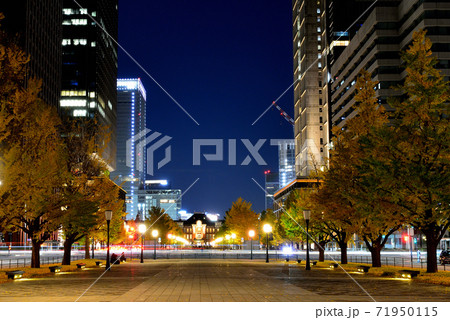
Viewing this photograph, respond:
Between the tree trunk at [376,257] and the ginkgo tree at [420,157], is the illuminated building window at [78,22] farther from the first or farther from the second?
the ginkgo tree at [420,157]

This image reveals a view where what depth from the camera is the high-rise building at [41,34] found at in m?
125

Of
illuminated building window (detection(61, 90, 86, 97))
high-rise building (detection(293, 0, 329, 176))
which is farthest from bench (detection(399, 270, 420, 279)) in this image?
illuminated building window (detection(61, 90, 86, 97))

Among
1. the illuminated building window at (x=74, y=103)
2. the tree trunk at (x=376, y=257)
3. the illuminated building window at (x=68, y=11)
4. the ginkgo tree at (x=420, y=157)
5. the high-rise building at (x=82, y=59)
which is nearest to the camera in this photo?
the ginkgo tree at (x=420, y=157)

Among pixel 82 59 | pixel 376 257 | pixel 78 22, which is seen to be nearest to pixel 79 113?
pixel 82 59

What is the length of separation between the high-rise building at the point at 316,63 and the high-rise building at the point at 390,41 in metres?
22.7

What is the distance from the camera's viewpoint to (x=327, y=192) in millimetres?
40812

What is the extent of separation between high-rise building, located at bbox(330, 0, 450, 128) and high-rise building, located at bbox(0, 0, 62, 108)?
75.9m

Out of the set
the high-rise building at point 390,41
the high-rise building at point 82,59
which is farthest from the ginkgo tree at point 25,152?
the high-rise building at point 82,59

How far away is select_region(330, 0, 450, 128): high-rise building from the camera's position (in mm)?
104938

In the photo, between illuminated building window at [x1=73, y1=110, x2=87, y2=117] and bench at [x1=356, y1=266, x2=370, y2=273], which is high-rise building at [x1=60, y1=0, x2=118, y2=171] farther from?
bench at [x1=356, y1=266, x2=370, y2=273]

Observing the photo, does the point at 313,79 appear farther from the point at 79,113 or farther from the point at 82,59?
the point at 79,113

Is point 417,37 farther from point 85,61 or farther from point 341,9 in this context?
point 85,61

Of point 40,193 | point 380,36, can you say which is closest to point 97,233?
point 40,193

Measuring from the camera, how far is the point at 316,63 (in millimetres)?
174625
